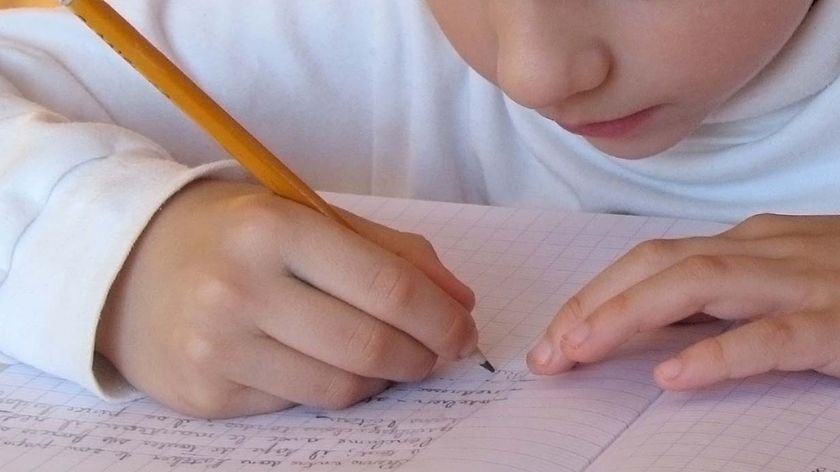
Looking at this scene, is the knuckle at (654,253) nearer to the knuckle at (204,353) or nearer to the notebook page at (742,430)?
the notebook page at (742,430)

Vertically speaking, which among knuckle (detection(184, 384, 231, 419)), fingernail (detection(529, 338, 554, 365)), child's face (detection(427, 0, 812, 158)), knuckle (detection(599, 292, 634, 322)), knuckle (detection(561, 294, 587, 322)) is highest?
child's face (detection(427, 0, 812, 158))

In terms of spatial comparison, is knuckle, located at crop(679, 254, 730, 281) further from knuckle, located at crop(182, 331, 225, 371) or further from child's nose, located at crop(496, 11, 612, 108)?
knuckle, located at crop(182, 331, 225, 371)

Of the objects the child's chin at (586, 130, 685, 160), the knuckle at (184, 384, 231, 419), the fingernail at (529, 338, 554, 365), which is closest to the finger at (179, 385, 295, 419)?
the knuckle at (184, 384, 231, 419)

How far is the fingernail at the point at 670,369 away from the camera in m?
0.48

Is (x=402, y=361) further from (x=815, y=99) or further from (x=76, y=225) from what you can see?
(x=815, y=99)

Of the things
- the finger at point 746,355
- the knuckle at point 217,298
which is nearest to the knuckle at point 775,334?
the finger at point 746,355

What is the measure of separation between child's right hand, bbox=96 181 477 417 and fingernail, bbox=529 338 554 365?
32mm

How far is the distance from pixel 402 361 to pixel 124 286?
15cm

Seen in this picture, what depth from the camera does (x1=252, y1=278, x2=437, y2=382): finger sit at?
514mm

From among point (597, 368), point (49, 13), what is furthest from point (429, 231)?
point (49, 13)

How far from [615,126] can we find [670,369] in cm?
17

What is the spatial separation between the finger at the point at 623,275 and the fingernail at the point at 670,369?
2.0 inches

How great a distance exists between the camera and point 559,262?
63 centimetres

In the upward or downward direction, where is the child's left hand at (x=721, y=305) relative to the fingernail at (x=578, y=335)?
upward
